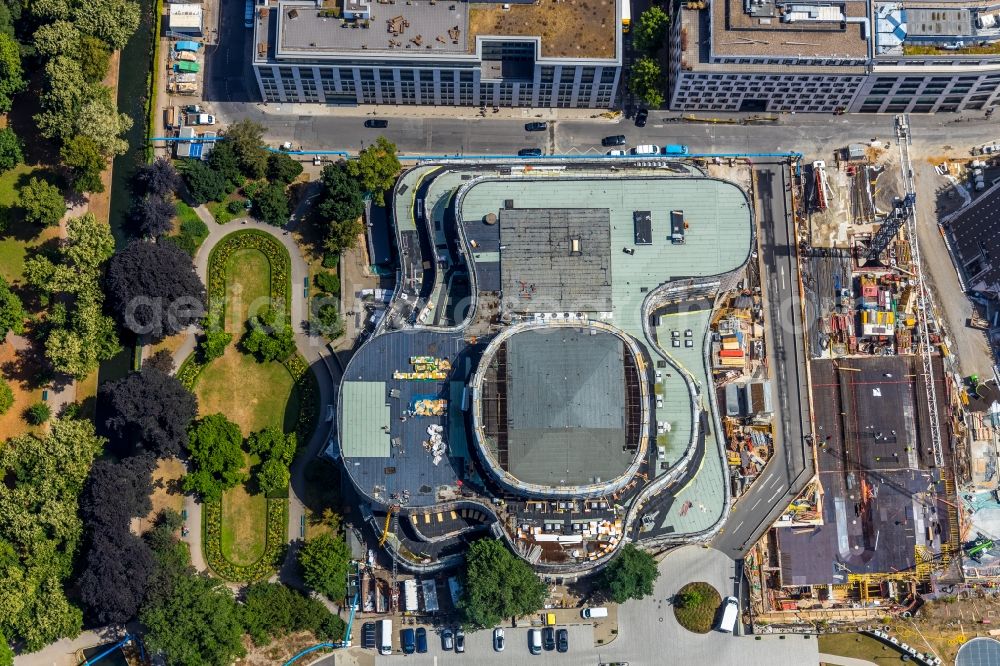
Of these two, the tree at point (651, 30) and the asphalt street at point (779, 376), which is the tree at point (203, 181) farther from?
the asphalt street at point (779, 376)

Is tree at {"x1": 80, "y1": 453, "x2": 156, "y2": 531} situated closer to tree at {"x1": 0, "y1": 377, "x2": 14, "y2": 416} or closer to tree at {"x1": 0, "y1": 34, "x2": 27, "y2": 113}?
tree at {"x1": 0, "y1": 377, "x2": 14, "y2": 416}

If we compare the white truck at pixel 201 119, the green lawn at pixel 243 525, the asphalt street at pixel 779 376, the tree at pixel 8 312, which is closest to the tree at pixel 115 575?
the green lawn at pixel 243 525

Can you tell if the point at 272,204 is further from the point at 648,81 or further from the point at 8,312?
the point at 648,81

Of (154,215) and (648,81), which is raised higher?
(648,81)

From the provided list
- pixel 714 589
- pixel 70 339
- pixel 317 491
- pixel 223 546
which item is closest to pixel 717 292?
pixel 714 589

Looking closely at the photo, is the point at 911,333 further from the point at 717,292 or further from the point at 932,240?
the point at 717,292

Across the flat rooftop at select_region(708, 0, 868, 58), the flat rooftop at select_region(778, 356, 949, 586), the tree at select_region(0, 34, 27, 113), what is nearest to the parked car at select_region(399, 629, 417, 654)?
the flat rooftop at select_region(778, 356, 949, 586)

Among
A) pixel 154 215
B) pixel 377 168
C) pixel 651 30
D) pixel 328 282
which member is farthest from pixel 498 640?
pixel 651 30
